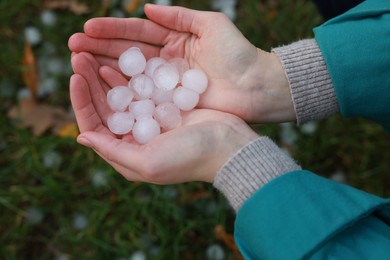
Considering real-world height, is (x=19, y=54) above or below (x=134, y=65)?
below

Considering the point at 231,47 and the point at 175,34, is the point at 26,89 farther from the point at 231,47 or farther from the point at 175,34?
the point at 231,47

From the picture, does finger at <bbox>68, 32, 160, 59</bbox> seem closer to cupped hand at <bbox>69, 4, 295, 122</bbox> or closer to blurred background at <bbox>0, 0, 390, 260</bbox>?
cupped hand at <bbox>69, 4, 295, 122</bbox>

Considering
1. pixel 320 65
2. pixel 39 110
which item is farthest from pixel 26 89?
pixel 320 65

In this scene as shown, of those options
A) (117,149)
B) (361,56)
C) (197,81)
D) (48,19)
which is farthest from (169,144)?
(48,19)

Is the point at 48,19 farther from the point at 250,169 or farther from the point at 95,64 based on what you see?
the point at 250,169

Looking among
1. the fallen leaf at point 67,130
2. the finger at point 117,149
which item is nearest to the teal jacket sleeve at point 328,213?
the finger at point 117,149
